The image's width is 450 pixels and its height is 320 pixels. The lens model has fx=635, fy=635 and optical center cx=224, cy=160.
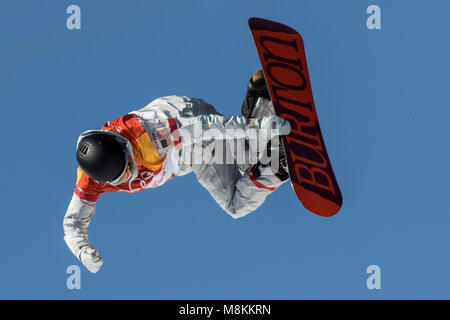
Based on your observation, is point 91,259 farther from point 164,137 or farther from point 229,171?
point 229,171

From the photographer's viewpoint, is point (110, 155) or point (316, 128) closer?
point (110, 155)

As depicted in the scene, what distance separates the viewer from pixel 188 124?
750 centimetres

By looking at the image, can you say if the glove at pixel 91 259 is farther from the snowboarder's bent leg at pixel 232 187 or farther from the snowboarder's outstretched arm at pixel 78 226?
the snowboarder's bent leg at pixel 232 187

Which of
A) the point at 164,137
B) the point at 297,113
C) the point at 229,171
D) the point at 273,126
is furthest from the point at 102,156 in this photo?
the point at 297,113

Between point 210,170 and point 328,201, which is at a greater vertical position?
point 210,170

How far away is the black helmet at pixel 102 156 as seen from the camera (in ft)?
23.0

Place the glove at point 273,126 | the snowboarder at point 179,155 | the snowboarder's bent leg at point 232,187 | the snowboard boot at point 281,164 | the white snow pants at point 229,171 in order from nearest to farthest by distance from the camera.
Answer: the snowboarder at point 179,155 < the glove at point 273,126 < the snowboard boot at point 281,164 < the white snow pants at point 229,171 < the snowboarder's bent leg at point 232,187

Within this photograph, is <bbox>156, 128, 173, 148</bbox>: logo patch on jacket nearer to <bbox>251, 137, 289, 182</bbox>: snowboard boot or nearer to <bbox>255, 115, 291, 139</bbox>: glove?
<bbox>255, 115, 291, 139</bbox>: glove

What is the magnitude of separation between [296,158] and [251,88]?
3.97 ft

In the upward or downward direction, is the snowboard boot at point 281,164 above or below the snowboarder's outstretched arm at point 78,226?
above

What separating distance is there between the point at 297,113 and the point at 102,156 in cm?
247

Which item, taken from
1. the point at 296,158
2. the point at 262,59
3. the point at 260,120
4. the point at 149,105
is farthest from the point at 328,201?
the point at 149,105

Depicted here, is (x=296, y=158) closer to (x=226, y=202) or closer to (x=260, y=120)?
(x=260, y=120)

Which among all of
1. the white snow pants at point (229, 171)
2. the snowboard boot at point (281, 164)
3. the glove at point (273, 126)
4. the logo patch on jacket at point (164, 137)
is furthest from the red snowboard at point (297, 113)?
the logo patch on jacket at point (164, 137)
